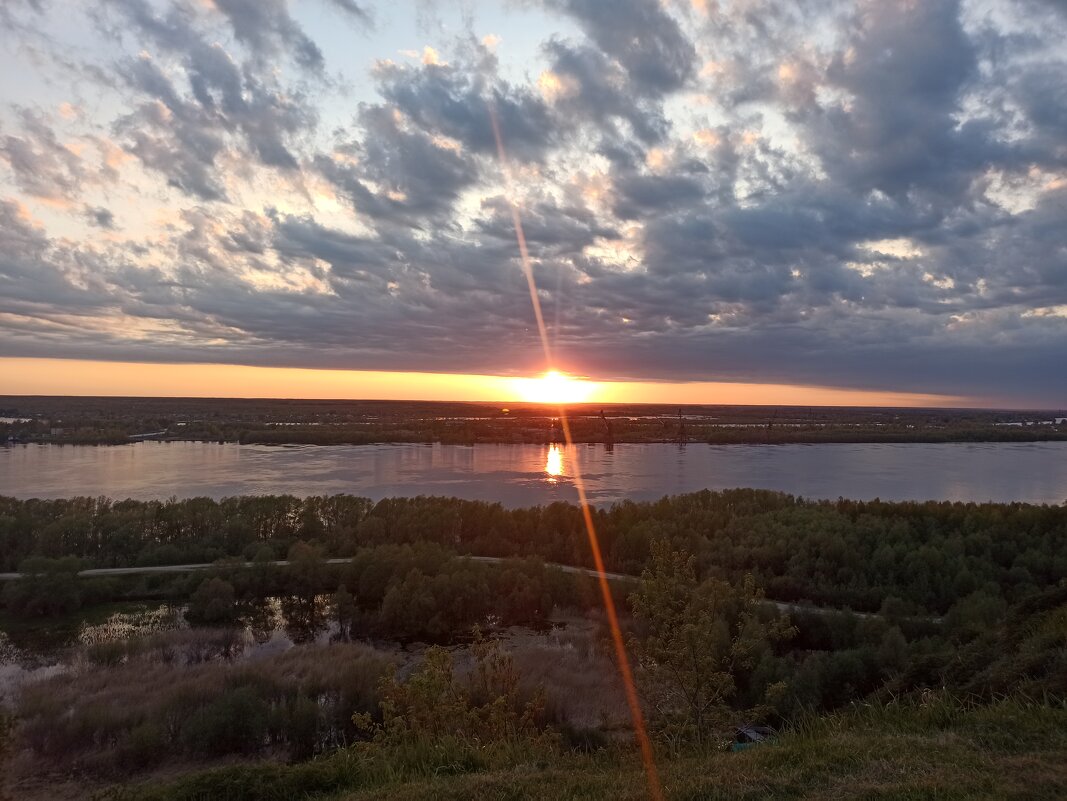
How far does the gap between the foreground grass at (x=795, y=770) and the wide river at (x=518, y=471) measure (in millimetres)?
29592

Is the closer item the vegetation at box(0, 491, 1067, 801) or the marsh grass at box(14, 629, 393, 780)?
the vegetation at box(0, 491, 1067, 801)

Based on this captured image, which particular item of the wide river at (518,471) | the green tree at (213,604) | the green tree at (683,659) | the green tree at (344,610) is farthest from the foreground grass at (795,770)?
the wide river at (518,471)

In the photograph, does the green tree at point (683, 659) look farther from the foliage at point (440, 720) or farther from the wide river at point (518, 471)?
the wide river at point (518, 471)

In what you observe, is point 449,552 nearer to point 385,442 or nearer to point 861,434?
point 385,442

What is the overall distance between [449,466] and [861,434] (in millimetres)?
53424

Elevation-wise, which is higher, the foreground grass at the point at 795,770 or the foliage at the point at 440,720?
the foreground grass at the point at 795,770

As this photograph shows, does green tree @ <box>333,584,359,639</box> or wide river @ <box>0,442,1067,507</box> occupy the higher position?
wide river @ <box>0,442,1067,507</box>

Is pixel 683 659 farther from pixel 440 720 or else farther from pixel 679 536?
pixel 679 536

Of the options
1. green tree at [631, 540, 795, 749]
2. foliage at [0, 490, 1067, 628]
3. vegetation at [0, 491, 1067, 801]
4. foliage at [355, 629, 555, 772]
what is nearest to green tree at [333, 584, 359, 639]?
vegetation at [0, 491, 1067, 801]

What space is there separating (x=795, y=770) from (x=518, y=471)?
43.8 metres

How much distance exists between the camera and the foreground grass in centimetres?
390

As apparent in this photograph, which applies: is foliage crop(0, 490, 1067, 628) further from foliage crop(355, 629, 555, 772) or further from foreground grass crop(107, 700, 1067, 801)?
foreground grass crop(107, 700, 1067, 801)

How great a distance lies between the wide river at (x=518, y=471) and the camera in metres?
37.6

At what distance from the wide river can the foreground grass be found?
29.6 meters
